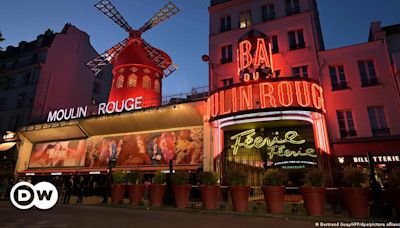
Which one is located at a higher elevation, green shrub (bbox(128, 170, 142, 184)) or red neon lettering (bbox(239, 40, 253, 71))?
red neon lettering (bbox(239, 40, 253, 71))

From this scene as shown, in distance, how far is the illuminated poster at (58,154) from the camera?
704 inches

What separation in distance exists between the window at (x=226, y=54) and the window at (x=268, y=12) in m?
2.58

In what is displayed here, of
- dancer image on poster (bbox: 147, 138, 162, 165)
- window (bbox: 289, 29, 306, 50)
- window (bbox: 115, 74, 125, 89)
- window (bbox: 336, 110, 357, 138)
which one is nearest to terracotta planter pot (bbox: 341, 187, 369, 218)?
window (bbox: 336, 110, 357, 138)

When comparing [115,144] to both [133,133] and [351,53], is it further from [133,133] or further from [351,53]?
[351,53]

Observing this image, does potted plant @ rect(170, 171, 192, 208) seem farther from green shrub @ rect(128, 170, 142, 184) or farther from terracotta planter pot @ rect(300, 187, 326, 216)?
terracotta planter pot @ rect(300, 187, 326, 216)

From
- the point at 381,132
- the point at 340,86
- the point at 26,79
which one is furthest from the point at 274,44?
the point at 26,79

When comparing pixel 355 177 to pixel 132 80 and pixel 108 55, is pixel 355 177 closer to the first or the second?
pixel 132 80

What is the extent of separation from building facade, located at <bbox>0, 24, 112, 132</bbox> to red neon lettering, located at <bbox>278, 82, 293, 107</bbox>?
61.0 feet

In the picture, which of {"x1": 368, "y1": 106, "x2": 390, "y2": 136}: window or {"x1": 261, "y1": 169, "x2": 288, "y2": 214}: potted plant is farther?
{"x1": 368, "y1": 106, "x2": 390, "y2": 136}: window

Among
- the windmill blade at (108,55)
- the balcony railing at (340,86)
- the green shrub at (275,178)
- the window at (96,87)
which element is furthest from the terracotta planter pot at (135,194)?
the window at (96,87)

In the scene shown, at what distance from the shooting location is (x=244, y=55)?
473 inches

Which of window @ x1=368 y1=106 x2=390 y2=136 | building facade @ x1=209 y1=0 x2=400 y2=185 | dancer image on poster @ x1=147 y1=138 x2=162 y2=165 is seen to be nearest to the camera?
building facade @ x1=209 y1=0 x2=400 y2=185

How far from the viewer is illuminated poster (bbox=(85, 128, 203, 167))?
14.0 metres

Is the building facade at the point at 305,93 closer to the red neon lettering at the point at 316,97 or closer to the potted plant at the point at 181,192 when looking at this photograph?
the red neon lettering at the point at 316,97
